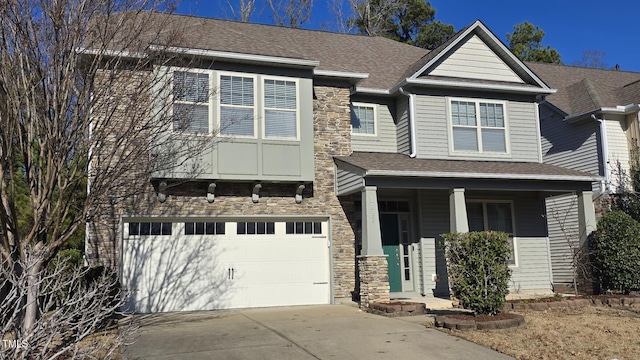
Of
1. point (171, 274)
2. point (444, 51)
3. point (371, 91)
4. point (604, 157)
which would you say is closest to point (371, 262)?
point (171, 274)

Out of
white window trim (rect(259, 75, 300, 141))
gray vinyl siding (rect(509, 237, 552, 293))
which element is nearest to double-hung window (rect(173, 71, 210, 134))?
white window trim (rect(259, 75, 300, 141))

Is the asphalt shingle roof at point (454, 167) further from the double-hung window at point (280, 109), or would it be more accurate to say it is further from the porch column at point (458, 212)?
the double-hung window at point (280, 109)

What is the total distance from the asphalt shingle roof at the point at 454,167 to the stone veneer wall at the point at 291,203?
2.16ft

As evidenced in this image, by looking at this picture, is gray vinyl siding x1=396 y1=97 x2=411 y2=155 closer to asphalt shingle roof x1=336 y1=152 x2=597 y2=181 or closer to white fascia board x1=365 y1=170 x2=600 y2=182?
asphalt shingle roof x1=336 y1=152 x2=597 y2=181

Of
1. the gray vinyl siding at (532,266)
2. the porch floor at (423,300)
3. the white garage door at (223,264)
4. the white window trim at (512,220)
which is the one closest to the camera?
the white garage door at (223,264)

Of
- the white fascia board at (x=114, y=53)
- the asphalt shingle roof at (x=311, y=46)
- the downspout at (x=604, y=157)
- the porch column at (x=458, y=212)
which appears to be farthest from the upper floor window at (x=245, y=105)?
the downspout at (x=604, y=157)

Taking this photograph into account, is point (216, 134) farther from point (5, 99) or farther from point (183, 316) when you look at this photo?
point (5, 99)

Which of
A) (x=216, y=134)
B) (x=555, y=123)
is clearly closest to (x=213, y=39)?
(x=216, y=134)

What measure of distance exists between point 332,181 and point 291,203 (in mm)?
1254

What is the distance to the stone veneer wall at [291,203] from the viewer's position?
1185 cm

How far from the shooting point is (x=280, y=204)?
13.2m

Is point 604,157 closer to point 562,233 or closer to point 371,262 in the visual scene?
point 562,233

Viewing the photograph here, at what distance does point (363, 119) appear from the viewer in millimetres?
15219

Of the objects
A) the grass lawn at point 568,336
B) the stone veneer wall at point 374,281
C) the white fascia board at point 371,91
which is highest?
the white fascia board at point 371,91
